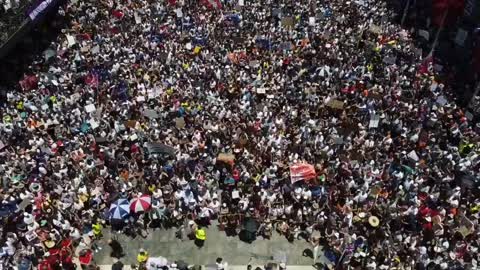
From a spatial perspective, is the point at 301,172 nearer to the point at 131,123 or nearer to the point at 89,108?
the point at 131,123

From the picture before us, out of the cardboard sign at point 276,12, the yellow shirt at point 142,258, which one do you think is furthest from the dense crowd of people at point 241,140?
the yellow shirt at point 142,258

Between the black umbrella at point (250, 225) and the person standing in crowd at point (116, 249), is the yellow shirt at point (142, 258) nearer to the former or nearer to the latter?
the person standing in crowd at point (116, 249)

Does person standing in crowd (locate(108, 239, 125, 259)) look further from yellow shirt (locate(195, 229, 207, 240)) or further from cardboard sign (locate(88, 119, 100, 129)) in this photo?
cardboard sign (locate(88, 119, 100, 129))

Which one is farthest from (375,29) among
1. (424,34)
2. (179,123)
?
(179,123)

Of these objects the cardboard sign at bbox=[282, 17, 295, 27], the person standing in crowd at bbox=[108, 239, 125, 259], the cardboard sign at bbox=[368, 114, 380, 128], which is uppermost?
the cardboard sign at bbox=[282, 17, 295, 27]

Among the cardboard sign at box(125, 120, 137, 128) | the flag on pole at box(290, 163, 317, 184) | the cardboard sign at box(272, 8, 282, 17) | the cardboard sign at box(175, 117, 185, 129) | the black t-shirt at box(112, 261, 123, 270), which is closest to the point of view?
the black t-shirt at box(112, 261, 123, 270)

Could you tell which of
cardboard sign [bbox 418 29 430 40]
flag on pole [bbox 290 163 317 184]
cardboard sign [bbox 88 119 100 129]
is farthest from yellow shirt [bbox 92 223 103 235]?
cardboard sign [bbox 418 29 430 40]

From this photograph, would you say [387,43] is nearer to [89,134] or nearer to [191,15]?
[191,15]
